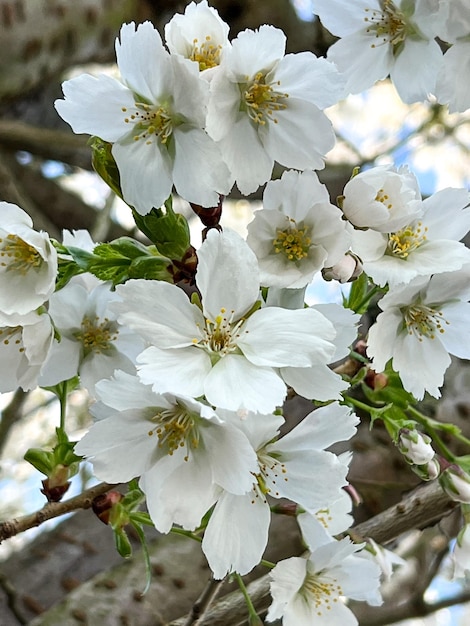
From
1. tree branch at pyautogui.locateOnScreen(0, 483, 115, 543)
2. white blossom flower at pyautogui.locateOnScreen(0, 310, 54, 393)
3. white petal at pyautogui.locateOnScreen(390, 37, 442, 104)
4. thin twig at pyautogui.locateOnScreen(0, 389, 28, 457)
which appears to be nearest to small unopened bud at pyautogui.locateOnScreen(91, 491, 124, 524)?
tree branch at pyautogui.locateOnScreen(0, 483, 115, 543)

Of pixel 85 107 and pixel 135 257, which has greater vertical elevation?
pixel 85 107

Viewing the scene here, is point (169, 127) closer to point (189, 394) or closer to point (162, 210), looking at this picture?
point (162, 210)

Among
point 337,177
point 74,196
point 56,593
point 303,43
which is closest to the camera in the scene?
point 56,593

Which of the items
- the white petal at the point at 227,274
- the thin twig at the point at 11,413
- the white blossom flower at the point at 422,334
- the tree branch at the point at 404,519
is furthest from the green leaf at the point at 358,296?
the thin twig at the point at 11,413

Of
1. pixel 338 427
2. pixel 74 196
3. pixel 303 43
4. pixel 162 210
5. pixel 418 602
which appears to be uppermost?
pixel 162 210

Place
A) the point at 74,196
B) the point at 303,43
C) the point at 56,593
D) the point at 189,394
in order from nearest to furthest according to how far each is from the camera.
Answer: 1. the point at 189,394
2. the point at 56,593
3. the point at 303,43
4. the point at 74,196

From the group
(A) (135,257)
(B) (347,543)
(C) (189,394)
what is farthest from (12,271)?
(B) (347,543)

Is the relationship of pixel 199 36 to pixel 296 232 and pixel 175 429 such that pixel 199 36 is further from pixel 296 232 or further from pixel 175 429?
pixel 175 429

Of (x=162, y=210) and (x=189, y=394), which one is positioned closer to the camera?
(x=189, y=394)
